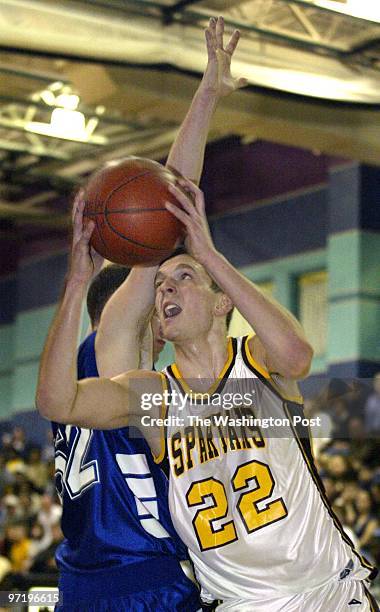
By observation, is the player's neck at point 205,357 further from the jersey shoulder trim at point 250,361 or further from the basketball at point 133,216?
the basketball at point 133,216

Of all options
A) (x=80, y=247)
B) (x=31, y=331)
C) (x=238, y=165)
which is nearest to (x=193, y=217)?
(x=80, y=247)

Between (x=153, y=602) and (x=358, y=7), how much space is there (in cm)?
Result: 759

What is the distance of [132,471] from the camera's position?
382 centimetres

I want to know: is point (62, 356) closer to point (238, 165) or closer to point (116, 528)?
point (116, 528)

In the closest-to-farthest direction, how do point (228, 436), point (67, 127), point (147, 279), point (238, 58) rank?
1. point (228, 436)
2. point (147, 279)
3. point (238, 58)
4. point (67, 127)

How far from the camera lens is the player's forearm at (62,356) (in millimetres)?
3355

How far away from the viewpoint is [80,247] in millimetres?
3434

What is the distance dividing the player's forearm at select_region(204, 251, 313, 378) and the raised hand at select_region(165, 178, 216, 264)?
0.04m

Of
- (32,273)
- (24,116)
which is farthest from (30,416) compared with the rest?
(24,116)

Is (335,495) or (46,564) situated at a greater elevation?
(335,495)

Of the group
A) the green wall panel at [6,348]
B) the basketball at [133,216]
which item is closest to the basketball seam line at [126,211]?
the basketball at [133,216]

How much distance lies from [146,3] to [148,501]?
7.39 meters

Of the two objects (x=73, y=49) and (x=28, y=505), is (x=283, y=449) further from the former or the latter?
(x=28, y=505)

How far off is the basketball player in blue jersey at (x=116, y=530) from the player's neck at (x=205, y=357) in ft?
0.83
